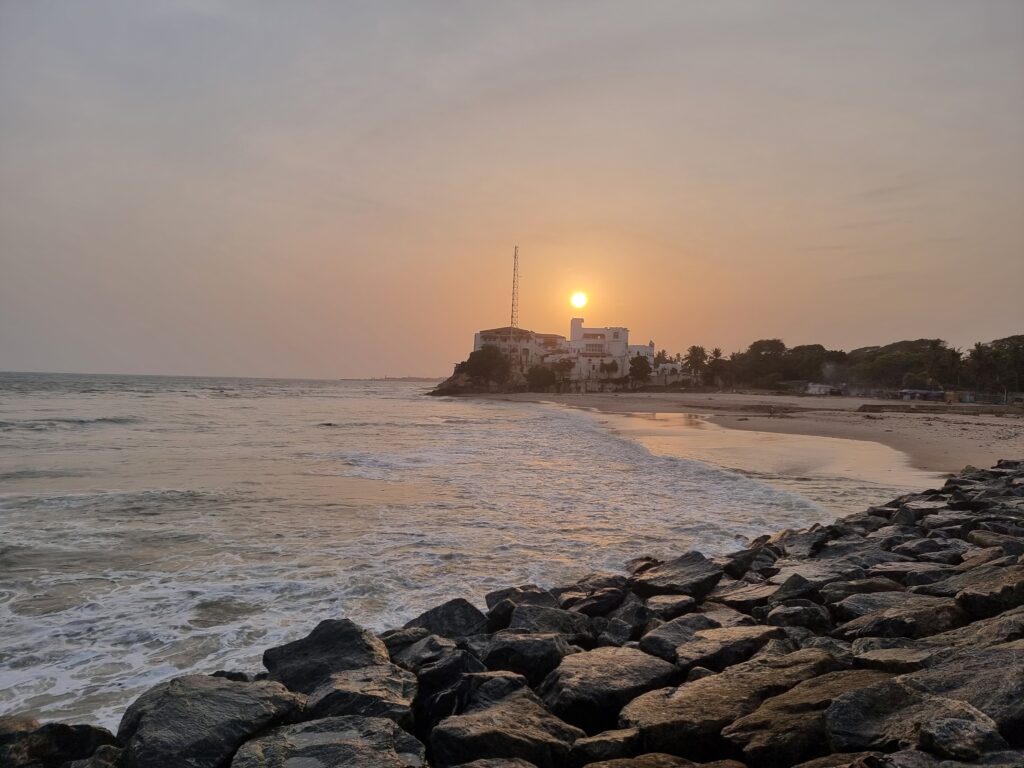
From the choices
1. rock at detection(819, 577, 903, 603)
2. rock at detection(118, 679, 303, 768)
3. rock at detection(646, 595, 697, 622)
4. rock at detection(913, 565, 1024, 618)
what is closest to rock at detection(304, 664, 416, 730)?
rock at detection(118, 679, 303, 768)

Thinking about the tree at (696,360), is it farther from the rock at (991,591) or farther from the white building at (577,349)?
the rock at (991,591)

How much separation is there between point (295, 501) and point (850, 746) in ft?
38.5

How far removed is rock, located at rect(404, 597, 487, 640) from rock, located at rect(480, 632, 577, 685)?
2.46ft

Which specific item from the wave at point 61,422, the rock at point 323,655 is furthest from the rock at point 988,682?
the wave at point 61,422

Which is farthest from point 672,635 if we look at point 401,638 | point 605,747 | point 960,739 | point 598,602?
point 960,739

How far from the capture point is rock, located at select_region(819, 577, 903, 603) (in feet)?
20.2

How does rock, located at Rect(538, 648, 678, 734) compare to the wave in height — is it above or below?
above

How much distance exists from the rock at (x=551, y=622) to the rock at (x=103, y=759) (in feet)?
9.62

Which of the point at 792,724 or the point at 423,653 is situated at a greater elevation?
the point at 792,724

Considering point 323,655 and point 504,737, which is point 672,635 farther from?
point 323,655

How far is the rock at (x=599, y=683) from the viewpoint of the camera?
4.30 metres

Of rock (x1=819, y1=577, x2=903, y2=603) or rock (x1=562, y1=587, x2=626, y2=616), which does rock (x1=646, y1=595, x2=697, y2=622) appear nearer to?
rock (x1=562, y1=587, x2=626, y2=616)

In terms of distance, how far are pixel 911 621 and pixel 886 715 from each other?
6.11 ft

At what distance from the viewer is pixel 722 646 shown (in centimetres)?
489
